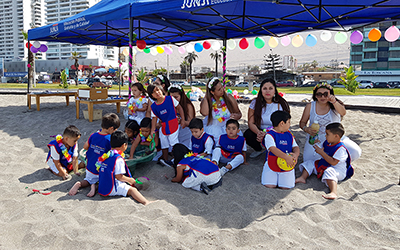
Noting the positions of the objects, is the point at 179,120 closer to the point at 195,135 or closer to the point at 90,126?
the point at 195,135

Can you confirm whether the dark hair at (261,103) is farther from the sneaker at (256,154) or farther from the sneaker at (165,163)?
the sneaker at (165,163)

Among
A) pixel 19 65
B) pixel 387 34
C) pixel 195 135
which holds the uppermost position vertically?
pixel 19 65

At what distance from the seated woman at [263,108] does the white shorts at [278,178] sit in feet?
2.93

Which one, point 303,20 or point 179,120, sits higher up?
point 303,20

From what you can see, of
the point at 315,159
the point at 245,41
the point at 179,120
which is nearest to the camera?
the point at 315,159

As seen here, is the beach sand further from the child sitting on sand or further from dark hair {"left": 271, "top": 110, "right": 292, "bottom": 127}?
dark hair {"left": 271, "top": 110, "right": 292, "bottom": 127}

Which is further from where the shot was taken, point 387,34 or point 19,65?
point 19,65

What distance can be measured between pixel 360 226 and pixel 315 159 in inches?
55.2

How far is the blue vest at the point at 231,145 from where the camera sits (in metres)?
3.96

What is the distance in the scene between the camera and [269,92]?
410 cm

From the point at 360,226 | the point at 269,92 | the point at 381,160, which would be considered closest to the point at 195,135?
the point at 269,92

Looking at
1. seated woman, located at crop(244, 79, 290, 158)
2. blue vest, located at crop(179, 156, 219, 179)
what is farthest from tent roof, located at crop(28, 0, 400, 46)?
blue vest, located at crop(179, 156, 219, 179)

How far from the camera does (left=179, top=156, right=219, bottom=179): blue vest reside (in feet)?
10.3

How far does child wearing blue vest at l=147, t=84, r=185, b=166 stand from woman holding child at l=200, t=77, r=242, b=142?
57cm
